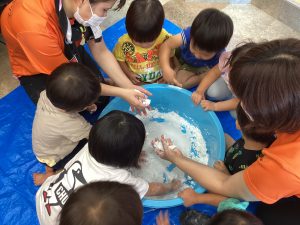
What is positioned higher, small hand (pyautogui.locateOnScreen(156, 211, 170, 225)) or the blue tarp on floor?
the blue tarp on floor

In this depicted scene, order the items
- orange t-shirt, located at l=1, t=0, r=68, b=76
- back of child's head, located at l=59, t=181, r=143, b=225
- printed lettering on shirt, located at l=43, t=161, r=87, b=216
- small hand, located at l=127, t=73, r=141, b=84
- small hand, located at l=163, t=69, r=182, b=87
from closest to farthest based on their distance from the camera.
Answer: back of child's head, located at l=59, t=181, r=143, b=225
printed lettering on shirt, located at l=43, t=161, r=87, b=216
orange t-shirt, located at l=1, t=0, r=68, b=76
small hand, located at l=163, t=69, r=182, b=87
small hand, located at l=127, t=73, r=141, b=84

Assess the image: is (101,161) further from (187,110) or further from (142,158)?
(187,110)

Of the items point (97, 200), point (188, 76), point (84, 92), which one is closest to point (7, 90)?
point (84, 92)

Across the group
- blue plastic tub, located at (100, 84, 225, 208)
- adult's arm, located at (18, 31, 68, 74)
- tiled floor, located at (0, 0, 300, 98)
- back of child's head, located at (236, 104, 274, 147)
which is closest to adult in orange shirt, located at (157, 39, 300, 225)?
back of child's head, located at (236, 104, 274, 147)

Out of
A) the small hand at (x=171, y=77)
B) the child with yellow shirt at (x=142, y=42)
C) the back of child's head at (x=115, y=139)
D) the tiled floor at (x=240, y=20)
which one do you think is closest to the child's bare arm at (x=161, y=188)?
the back of child's head at (x=115, y=139)

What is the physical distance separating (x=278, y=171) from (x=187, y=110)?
706 millimetres

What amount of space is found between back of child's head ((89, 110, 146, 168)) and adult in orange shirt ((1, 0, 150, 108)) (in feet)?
1.08

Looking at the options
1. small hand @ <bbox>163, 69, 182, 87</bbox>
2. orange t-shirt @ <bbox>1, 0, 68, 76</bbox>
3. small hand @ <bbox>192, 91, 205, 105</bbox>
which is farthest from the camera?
small hand @ <bbox>163, 69, 182, 87</bbox>

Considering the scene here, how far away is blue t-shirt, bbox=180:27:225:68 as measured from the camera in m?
1.44

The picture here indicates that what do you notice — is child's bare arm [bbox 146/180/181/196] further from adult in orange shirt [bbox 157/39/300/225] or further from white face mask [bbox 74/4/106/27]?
white face mask [bbox 74/4/106/27]

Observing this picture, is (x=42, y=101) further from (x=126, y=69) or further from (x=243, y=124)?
(x=243, y=124)

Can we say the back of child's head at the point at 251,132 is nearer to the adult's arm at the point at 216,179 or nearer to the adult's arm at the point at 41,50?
the adult's arm at the point at 216,179

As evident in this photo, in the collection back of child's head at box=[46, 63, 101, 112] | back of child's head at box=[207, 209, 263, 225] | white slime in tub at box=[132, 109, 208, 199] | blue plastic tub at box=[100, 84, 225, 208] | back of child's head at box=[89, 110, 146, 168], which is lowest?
white slime in tub at box=[132, 109, 208, 199]

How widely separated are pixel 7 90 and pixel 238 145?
1.28m
